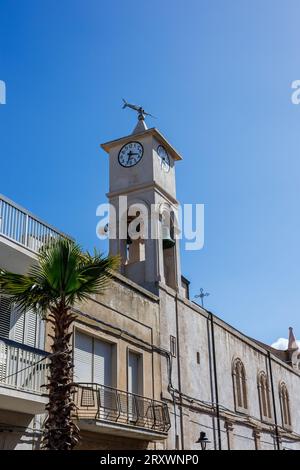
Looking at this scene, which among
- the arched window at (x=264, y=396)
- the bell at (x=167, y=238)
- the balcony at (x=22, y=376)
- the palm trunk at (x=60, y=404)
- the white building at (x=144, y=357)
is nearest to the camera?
the palm trunk at (x=60, y=404)

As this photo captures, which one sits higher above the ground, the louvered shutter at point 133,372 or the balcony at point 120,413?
the louvered shutter at point 133,372

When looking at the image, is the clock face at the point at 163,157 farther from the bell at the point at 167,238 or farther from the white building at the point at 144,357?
the bell at the point at 167,238

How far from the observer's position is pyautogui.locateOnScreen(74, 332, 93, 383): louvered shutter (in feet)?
60.8

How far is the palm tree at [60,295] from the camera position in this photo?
12.1 metres

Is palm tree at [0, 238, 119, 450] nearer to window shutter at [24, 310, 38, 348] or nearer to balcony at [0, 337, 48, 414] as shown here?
balcony at [0, 337, 48, 414]

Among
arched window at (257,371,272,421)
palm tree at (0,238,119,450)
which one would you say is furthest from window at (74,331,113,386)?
arched window at (257,371,272,421)

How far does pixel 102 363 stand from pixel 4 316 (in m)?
4.67

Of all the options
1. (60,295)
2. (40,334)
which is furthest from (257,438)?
(60,295)

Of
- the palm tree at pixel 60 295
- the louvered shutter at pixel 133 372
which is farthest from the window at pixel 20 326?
the louvered shutter at pixel 133 372

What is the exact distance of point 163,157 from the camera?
27609mm

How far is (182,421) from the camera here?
75.1 feet

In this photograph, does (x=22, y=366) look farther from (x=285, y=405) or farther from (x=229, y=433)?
(x=285, y=405)

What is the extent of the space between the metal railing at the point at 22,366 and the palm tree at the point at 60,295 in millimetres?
1560

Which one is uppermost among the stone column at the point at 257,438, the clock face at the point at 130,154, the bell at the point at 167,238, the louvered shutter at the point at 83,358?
the clock face at the point at 130,154
